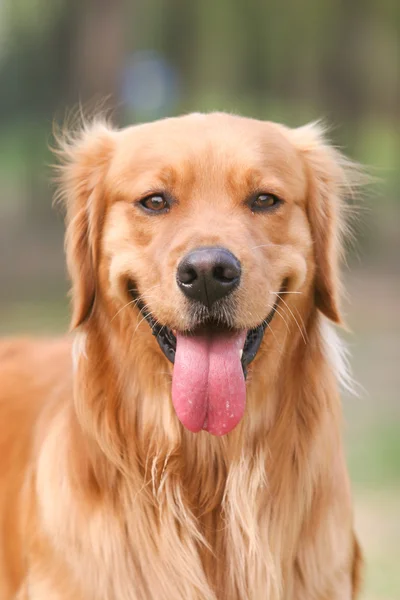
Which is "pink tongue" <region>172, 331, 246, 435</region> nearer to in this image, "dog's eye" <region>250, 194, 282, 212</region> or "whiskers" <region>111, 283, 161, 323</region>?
"whiskers" <region>111, 283, 161, 323</region>

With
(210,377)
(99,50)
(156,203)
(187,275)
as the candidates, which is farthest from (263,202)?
(99,50)

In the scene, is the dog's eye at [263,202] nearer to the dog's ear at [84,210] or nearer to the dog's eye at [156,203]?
the dog's eye at [156,203]

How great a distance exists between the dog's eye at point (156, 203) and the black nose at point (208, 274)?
15.1 inches

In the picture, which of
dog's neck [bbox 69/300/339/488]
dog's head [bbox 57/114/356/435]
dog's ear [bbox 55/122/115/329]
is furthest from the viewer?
dog's ear [bbox 55/122/115/329]

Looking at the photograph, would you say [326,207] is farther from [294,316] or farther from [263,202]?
[294,316]

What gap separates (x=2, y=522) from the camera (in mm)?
4172

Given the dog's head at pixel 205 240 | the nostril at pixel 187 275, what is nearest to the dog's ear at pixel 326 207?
the dog's head at pixel 205 240

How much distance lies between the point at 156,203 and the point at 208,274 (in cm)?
46

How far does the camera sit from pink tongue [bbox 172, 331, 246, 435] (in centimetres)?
337

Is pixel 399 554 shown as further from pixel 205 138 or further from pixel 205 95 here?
pixel 205 95

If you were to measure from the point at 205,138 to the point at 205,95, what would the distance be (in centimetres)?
1805

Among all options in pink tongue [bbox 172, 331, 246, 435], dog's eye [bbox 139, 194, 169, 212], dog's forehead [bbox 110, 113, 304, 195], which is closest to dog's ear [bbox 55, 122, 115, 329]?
dog's forehead [bbox 110, 113, 304, 195]

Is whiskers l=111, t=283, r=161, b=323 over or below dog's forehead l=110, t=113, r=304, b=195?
below

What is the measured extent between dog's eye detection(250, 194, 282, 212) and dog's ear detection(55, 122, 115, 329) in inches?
24.2
